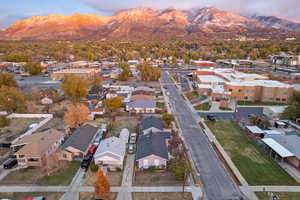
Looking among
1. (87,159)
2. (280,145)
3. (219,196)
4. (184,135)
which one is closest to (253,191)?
(219,196)

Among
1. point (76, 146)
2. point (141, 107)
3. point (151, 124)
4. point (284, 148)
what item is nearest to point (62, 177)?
point (76, 146)

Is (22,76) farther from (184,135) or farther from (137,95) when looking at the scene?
(184,135)

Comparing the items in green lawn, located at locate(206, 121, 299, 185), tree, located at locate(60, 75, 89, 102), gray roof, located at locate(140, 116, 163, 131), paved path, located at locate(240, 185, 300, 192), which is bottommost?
paved path, located at locate(240, 185, 300, 192)

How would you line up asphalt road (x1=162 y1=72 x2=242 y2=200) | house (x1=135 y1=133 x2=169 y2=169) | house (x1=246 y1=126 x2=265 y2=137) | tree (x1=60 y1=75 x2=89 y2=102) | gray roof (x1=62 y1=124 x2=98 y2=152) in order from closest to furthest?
asphalt road (x1=162 y1=72 x2=242 y2=200)
house (x1=135 y1=133 x2=169 y2=169)
gray roof (x1=62 y1=124 x2=98 y2=152)
house (x1=246 y1=126 x2=265 y2=137)
tree (x1=60 y1=75 x2=89 y2=102)

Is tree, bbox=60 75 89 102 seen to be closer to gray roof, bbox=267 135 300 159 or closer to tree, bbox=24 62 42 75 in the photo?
gray roof, bbox=267 135 300 159

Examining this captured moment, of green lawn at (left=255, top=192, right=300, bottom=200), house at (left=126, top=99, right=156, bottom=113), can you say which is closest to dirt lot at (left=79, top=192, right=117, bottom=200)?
green lawn at (left=255, top=192, right=300, bottom=200)

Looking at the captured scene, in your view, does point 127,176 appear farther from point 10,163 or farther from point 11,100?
point 11,100

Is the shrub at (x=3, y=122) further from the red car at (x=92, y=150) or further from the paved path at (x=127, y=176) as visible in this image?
the paved path at (x=127, y=176)
